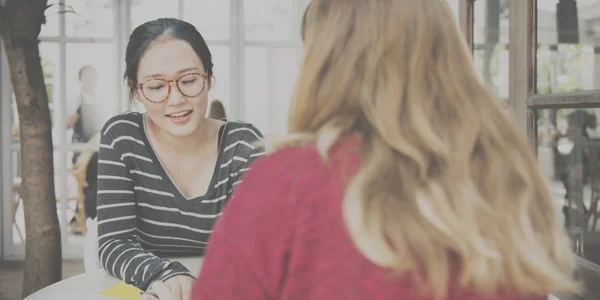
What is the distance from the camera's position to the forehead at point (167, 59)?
1.47m

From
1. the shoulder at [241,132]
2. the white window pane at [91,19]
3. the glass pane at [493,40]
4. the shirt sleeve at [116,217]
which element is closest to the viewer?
the shirt sleeve at [116,217]

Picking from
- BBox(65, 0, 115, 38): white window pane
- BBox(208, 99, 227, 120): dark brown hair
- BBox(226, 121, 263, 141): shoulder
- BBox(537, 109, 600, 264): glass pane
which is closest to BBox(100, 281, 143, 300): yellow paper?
BBox(226, 121, 263, 141): shoulder

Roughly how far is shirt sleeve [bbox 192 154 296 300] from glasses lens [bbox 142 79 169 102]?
0.81 m

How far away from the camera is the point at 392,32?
2.44 feet

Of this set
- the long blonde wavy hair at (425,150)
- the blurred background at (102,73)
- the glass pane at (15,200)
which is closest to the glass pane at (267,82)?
the blurred background at (102,73)

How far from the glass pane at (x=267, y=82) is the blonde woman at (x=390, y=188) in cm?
382

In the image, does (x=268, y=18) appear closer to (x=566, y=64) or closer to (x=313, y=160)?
(x=566, y=64)

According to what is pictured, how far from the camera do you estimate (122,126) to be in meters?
1.51

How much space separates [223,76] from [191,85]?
312cm

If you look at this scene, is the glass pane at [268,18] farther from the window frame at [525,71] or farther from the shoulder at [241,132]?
the shoulder at [241,132]

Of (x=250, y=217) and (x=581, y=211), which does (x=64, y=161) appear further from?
(x=250, y=217)

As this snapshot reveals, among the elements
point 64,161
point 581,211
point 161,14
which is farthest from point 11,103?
point 581,211

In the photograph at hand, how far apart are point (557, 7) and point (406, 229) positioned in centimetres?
147

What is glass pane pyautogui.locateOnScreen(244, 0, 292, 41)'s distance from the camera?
14.9ft
